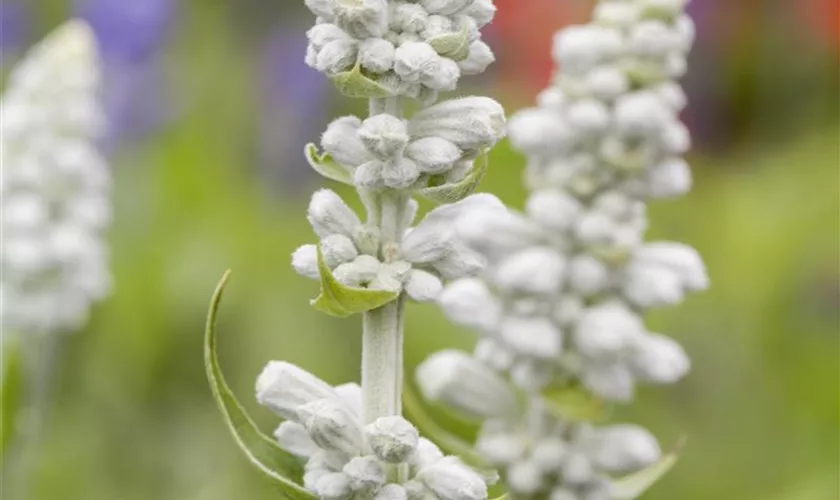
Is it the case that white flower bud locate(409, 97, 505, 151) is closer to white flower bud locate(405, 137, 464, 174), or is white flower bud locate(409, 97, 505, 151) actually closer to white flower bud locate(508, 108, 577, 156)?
white flower bud locate(405, 137, 464, 174)

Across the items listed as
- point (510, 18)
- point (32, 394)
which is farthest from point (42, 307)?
point (510, 18)

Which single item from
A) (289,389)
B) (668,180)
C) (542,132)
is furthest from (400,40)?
(668,180)

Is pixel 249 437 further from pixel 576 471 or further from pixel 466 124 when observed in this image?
pixel 576 471

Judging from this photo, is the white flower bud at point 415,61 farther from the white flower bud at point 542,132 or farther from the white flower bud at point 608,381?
the white flower bud at point 608,381

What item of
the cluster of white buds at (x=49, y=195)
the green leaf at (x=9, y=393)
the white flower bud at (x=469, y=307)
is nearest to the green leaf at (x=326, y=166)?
the white flower bud at (x=469, y=307)

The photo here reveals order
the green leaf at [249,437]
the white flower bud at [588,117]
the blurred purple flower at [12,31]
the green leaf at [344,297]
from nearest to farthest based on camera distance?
the green leaf at [344,297], the green leaf at [249,437], the white flower bud at [588,117], the blurred purple flower at [12,31]

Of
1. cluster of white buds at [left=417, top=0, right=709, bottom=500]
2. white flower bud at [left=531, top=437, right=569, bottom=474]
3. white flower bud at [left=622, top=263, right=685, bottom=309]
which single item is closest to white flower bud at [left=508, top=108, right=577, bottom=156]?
cluster of white buds at [left=417, top=0, right=709, bottom=500]
